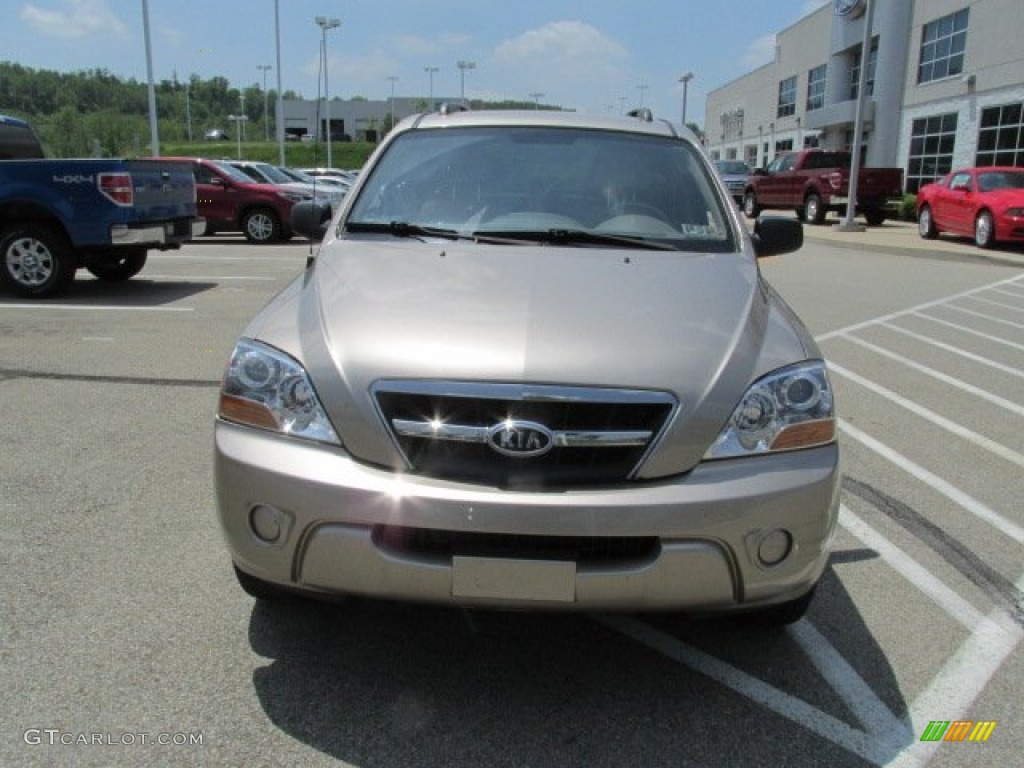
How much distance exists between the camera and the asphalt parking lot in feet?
7.89

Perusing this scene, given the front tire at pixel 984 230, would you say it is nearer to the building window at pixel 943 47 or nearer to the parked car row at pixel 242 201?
the parked car row at pixel 242 201

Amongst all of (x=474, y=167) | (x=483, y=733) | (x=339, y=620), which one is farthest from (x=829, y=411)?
(x=474, y=167)

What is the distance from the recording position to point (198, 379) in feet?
21.3

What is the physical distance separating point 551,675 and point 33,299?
931cm

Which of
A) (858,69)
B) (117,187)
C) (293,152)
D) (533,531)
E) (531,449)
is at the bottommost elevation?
(533,531)

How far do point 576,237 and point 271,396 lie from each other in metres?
1.47

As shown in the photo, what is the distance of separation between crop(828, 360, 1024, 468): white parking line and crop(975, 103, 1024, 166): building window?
2350cm

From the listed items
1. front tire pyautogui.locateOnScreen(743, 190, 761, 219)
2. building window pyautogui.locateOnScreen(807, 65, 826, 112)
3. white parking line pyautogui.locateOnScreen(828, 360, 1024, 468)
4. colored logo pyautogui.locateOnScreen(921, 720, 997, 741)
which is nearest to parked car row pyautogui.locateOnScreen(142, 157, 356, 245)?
white parking line pyautogui.locateOnScreen(828, 360, 1024, 468)

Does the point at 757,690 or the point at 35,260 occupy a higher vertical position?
the point at 35,260

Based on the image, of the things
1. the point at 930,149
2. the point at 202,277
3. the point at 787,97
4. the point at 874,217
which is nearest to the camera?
the point at 202,277

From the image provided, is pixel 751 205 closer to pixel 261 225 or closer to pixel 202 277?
pixel 261 225

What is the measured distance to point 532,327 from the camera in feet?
8.45

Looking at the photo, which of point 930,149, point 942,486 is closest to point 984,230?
point 942,486

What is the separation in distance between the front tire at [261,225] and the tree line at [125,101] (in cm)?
10205
